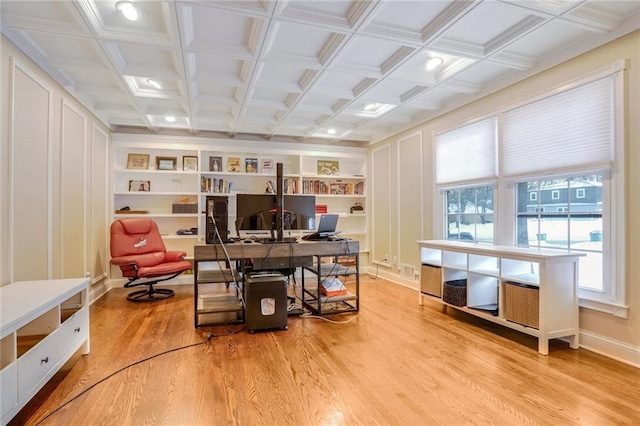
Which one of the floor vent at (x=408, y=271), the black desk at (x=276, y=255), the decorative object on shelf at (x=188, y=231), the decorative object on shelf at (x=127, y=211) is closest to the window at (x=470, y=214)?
the floor vent at (x=408, y=271)

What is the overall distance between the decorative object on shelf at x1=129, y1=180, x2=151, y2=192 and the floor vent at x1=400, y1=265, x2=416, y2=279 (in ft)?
13.5

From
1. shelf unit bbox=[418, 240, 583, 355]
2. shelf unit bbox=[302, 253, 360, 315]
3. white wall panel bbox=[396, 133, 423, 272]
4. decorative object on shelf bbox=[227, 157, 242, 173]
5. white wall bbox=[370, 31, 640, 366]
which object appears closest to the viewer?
white wall bbox=[370, 31, 640, 366]

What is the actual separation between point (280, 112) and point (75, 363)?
135 inches

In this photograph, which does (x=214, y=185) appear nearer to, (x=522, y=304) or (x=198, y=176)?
(x=198, y=176)

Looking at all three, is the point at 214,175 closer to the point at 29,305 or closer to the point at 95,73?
the point at 95,73

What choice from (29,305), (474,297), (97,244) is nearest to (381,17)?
(474,297)

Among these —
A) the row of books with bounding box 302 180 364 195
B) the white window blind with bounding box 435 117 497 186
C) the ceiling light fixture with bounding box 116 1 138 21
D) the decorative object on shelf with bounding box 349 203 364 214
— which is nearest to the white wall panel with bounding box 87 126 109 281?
the ceiling light fixture with bounding box 116 1 138 21

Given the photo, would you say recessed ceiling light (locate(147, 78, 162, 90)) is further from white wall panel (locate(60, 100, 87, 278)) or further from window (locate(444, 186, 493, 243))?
window (locate(444, 186, 493, 243))

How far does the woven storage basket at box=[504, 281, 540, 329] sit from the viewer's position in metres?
2.60

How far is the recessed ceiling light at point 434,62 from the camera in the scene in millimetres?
2990

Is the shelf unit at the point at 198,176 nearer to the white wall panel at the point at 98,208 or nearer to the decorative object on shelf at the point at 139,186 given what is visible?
the decorative object on shelf at the point at 139,186

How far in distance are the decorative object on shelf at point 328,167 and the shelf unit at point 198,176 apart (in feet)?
0.25

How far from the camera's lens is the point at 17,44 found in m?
2.52

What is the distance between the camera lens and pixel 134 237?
4.46 m
